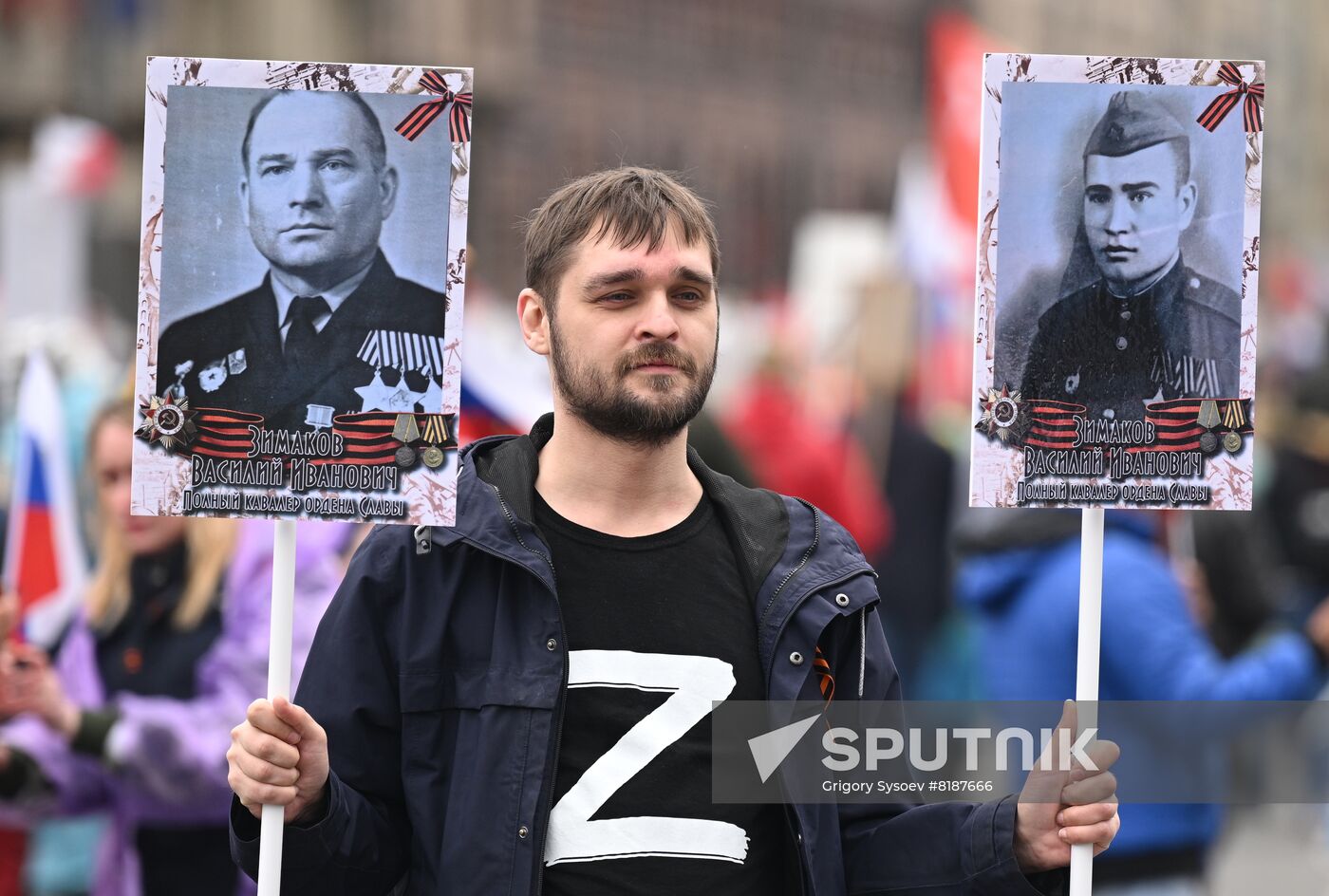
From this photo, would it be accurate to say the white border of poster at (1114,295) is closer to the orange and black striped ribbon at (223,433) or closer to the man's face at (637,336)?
the man's face at (637,336)

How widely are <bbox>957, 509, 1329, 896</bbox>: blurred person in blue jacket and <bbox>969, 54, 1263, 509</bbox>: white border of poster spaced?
1726 mm

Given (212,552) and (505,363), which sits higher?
(505,363)

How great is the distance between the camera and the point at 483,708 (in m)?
3.05

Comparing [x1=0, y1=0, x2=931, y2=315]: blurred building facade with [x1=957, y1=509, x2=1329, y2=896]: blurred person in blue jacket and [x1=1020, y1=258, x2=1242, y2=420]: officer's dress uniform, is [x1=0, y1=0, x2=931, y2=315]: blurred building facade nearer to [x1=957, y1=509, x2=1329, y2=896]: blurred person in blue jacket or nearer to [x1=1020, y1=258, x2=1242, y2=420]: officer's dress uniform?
[x1=957, y1=509, x2=1329, y2=896]: blurred person in blue jacket

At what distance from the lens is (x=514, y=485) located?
127 inches

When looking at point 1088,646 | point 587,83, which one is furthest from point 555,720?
point 587,83

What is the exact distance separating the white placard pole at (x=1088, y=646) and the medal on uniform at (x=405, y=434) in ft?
3.58

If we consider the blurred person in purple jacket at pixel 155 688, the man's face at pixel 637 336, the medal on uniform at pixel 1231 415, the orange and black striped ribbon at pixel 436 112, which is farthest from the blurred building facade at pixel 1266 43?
the orange and black striped ribbon at pixel 436 112

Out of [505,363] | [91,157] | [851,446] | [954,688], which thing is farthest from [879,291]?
[91,157]

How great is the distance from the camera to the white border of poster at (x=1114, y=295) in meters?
3.16

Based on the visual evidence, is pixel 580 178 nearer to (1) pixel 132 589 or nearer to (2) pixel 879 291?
(1) pixel 132 589

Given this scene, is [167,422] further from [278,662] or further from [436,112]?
[436,112]

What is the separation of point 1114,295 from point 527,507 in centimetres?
103

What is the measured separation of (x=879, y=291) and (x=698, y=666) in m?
7.11
